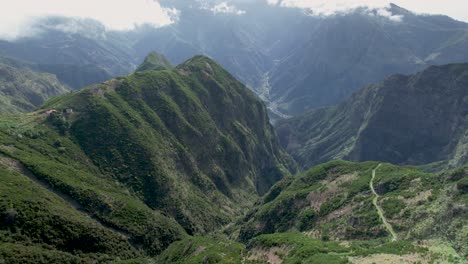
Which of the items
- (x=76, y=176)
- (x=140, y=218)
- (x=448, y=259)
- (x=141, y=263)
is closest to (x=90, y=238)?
(x=141, y=263)

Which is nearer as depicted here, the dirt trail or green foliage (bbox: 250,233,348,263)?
green foliage (bbox: 250,233,348,263)

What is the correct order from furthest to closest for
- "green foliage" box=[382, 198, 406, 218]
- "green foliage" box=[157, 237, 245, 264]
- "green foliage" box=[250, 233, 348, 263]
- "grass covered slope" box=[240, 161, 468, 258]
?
1. "green foliage" box=[382, 198, 406, 218]
2. "green foliage" box=[157, 237, 245, 264]
3. "grass covered slope" box=[240, 161, 468, 258]
4. "green foliage" box=[250, 233, 348, 263]

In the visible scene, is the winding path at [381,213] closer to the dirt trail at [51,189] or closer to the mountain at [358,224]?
the mountain at [358,224]

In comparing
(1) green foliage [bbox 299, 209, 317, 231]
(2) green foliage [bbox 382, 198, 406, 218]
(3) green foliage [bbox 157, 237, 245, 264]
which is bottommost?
(1) green foliage [bbox 299, 209, 317, 231]

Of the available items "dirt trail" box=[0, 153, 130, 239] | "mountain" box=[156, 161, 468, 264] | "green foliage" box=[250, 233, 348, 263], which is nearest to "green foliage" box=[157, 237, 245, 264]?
"mountain" box=[156, 161, 468, 264]

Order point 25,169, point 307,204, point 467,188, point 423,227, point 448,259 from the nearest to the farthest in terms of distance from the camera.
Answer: point 448,259, point 423,227, point 467,188, point 25,169, point 307,204

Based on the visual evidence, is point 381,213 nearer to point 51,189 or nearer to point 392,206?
point 392,206

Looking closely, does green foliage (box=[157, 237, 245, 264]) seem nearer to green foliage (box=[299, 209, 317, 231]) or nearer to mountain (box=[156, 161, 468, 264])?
mountain (box=[156, 161, 468, 264])

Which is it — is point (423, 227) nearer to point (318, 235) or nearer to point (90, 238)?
point (318, 235)
